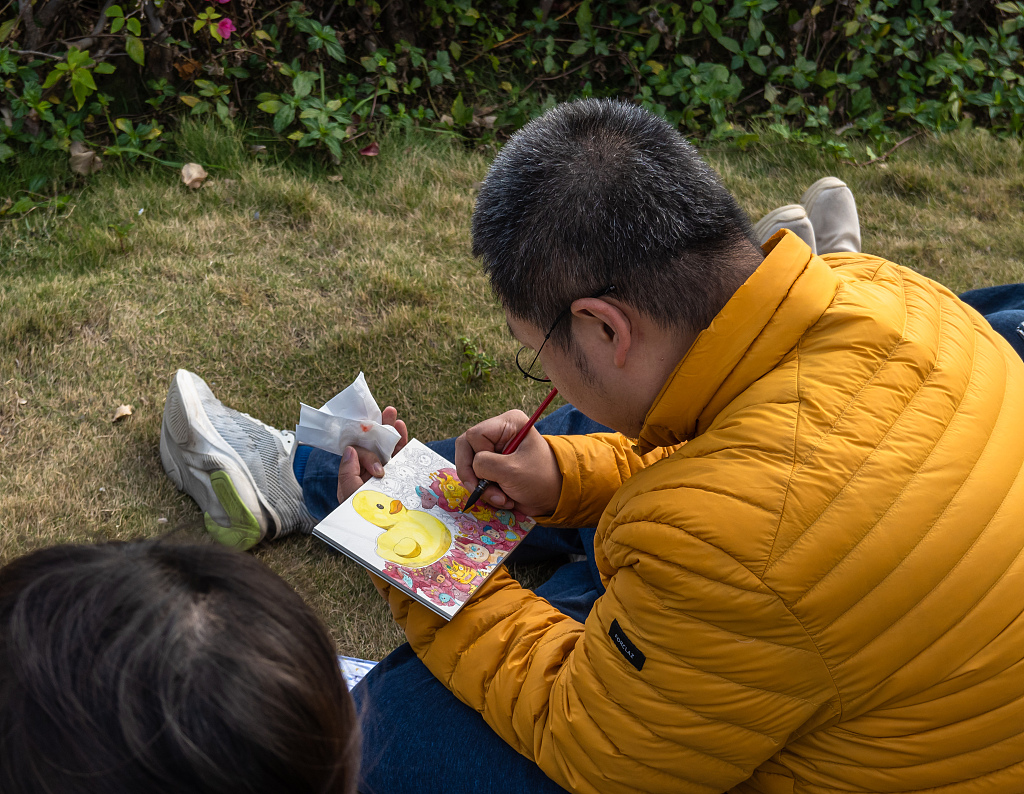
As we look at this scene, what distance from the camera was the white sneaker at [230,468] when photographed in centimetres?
226

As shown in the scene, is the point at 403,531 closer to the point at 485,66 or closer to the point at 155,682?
the point at 155,682

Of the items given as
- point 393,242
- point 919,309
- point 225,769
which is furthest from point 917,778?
point 393,242

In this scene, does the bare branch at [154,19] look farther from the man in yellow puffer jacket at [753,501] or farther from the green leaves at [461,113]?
the man in yellow puffer jacket at [753,501]

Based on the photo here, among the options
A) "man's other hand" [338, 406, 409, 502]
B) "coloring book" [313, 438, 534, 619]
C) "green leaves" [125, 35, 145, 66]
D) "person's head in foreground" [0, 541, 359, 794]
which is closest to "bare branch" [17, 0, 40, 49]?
"green leaves" [125, 35, 145, 66]

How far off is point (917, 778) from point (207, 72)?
361 cm

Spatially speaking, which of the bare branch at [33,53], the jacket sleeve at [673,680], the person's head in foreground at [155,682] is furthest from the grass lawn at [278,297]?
the person's head in foreground at [155,682]

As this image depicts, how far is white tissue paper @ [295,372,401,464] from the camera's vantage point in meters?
2.01

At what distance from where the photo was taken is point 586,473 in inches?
71.5

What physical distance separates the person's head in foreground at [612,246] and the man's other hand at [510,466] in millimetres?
382

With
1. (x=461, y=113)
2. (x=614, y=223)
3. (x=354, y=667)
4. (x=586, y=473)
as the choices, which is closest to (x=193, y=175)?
(x=461, y=113)

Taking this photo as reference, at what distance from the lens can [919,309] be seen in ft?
4.37

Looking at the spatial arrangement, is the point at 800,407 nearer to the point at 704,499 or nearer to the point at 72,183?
the point at 704,499

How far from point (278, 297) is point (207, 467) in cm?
92

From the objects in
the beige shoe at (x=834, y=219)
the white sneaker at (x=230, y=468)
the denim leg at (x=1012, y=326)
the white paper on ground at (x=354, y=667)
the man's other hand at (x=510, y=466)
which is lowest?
the white paper on ground at (x=354, y=667)
